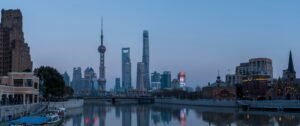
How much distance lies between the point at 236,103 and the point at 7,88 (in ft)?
369

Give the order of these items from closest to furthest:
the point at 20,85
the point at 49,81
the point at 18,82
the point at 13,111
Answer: the point at 13,111, the point at 20,85, the point at 18,82, the point at 49,81

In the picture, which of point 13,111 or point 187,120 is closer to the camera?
point 13,111

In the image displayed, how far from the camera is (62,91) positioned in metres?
166

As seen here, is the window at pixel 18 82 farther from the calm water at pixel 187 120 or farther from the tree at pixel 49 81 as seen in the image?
the tree at pixel 49 81

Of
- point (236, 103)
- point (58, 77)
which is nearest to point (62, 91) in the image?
point (58, 77)

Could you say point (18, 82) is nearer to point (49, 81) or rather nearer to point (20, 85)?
point (20, 85)

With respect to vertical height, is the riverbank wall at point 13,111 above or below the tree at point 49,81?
below

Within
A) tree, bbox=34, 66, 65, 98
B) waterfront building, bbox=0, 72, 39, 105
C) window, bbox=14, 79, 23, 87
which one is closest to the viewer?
waterfront building, bbox=0, 72, 39, 105

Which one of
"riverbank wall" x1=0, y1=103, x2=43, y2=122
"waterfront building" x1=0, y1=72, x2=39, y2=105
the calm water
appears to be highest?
"waterfront building" x1=0, y1=72, x2=39, y2=105

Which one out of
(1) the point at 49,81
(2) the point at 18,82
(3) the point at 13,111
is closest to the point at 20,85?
(2) the point at 18,82

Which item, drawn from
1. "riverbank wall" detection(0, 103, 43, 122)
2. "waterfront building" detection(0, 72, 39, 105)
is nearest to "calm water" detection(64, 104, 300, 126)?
"riverbank wall" detection(0, 103, 43, 122)

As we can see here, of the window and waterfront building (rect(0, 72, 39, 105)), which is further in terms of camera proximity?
the window

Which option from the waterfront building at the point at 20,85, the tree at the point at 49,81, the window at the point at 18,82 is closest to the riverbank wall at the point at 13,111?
the waterfront building at the point at 20,85

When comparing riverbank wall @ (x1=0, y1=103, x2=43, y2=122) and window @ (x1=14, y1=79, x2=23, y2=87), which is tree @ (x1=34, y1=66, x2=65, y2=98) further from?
riverbank wall @ (x1=0, y1=103, x2=43, y2=122)
